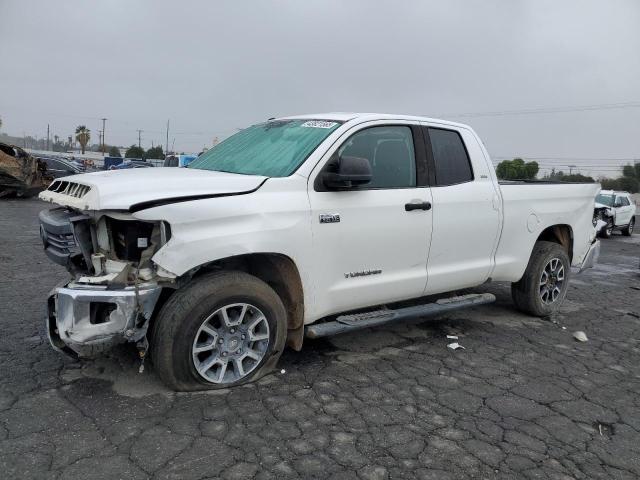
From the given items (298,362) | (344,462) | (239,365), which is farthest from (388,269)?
(344,462)

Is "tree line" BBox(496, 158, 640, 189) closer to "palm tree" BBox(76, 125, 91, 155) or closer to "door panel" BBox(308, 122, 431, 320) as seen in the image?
"door panel" BBox(308, 122, 431, 320)

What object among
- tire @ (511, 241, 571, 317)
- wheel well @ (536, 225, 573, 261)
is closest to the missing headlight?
tire @ (511, 241, 571, 317)

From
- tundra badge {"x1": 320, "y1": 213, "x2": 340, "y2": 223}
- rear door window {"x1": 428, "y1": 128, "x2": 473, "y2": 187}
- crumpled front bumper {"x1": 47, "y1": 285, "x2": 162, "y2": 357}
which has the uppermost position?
rear door window {"x1": 428, "y1": 128, "x2": 473, "y2": 187}

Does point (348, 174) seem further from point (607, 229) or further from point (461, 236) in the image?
point (607, 229)

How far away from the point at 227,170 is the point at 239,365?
1528 millimetres

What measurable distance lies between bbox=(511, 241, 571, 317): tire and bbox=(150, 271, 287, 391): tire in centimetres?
315

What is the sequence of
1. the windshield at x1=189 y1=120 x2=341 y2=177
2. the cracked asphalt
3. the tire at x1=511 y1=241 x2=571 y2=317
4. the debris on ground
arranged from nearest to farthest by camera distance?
1. the cracked asphalt
2. the windshield at x1=189 y1=120 x2=341 y2=177
3. the debris on ground
4. the tire at x1=511 y1=241 x2=571 y2=317

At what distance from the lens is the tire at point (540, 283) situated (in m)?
5.67

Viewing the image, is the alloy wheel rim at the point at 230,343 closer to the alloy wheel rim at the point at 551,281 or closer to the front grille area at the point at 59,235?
the front grille area at the point at 59,235

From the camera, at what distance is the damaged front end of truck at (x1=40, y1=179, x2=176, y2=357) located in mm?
3121

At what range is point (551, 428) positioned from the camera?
338 centimetres

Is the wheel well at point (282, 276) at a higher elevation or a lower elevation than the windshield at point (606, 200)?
lower

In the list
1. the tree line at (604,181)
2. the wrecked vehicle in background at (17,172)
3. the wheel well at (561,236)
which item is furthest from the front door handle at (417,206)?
the tree line at (604,181)

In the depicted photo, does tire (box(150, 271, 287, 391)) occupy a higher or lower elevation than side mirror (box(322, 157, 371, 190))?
lower
